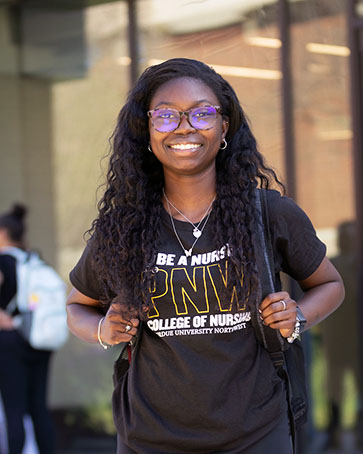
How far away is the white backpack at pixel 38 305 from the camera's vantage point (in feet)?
18.1

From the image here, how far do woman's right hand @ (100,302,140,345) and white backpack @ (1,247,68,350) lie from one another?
3.18m

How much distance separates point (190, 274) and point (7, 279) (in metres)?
3.47

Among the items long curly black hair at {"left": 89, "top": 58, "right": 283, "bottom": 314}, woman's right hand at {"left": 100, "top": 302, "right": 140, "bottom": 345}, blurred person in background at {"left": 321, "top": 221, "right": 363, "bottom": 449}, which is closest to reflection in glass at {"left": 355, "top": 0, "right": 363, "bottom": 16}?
blurred person in background at {"left": 321, "top": 221, "right": 363, "bottom": 449}

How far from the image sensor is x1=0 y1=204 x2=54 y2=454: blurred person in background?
5.55 meters

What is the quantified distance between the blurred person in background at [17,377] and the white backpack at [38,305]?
0.05 metres

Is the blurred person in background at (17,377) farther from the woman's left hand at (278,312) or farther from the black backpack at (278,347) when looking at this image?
the woman's left hand at (278,312)

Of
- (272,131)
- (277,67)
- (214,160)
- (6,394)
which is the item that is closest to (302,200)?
(272,131)

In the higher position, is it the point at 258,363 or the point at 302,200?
the point at 302,200

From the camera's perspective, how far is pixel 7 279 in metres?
5.56

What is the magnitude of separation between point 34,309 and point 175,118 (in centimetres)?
342

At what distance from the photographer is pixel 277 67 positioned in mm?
5672

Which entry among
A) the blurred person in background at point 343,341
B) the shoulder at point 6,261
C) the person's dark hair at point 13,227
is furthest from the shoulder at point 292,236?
the person's dark hair at point 13,227

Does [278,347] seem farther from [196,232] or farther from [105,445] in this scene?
[105,445]

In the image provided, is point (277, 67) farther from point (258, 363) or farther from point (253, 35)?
point (258, 363)
